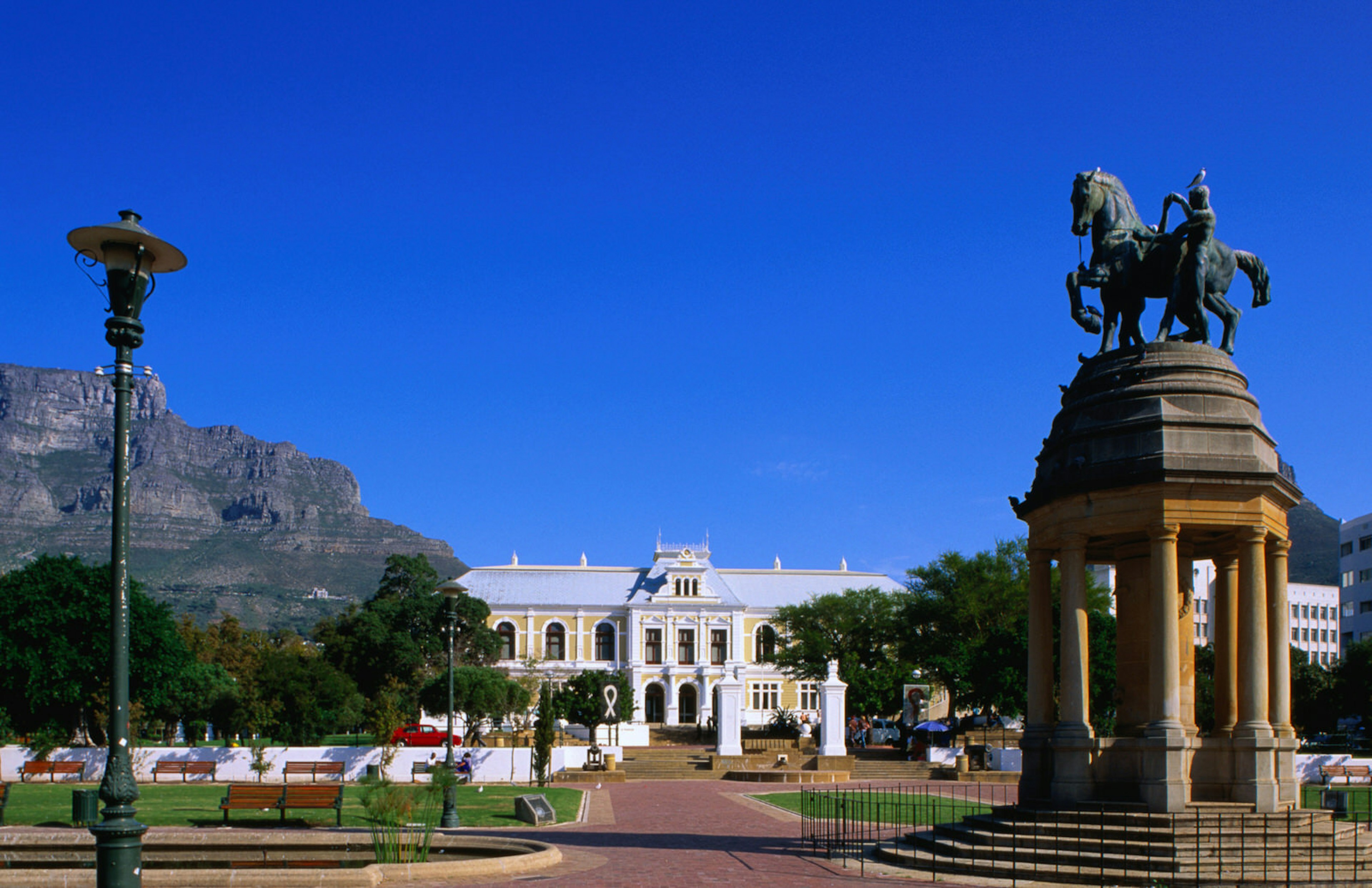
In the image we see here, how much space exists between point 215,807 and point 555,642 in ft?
205

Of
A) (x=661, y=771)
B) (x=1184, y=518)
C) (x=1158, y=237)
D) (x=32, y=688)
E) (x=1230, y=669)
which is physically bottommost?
(x=661, y=771)

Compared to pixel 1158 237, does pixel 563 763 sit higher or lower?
lower

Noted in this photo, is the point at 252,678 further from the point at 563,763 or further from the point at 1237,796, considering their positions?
the point at 1237,796

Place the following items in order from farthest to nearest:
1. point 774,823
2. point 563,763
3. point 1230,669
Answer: point 563,763 < point 774,823 < point 1230,669

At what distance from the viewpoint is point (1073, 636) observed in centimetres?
1834

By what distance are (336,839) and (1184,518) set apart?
498 inches

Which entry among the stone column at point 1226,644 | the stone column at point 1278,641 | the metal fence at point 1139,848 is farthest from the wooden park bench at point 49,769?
the stone column at point 1278,641

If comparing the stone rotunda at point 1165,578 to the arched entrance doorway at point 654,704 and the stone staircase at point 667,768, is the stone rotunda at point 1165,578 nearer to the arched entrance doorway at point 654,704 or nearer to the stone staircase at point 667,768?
the stone staircase at point 667,768

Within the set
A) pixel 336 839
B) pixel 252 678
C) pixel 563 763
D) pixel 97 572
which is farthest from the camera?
pixel 252 678

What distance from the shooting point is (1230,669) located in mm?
18891

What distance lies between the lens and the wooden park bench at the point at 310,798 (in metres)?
22.5

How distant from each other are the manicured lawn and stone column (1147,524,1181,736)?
529 centimetres

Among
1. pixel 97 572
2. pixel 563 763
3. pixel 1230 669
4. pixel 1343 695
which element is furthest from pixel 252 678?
pixel 1343 695

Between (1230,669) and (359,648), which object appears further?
(359,648)
